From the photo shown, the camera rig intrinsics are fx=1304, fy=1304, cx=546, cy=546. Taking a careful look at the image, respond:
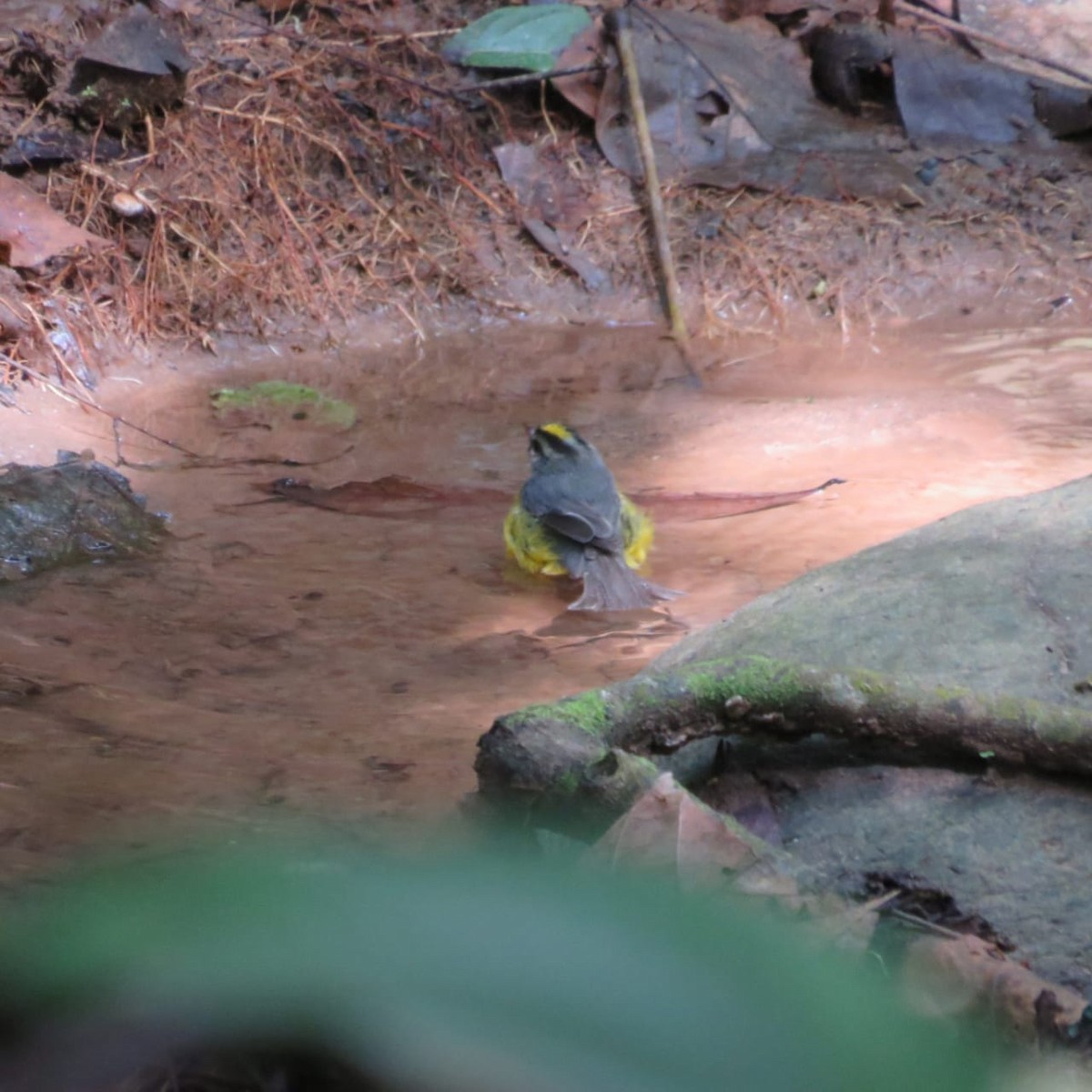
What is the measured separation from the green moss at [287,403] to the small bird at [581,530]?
1446 millimetres

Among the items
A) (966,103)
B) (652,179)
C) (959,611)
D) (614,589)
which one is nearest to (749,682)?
(959,611)

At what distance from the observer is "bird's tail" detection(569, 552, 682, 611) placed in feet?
13.9

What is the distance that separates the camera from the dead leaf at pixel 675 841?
1669mm

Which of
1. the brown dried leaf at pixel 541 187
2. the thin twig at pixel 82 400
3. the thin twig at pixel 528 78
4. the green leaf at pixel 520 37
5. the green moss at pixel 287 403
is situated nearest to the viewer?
the thin twig at pixel 82 400

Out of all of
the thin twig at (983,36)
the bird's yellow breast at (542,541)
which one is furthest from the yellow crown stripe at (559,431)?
the thin twig at (983,36)

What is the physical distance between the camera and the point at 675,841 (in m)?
1.70

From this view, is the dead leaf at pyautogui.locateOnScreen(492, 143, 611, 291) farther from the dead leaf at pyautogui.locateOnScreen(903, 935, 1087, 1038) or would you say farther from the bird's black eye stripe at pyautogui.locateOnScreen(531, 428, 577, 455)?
the dead leaf at pyautogui.locateOnScreen(903, 935, 1087, 1038)

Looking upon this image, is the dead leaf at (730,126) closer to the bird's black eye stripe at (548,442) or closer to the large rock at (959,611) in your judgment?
the bird's black eye stripe at (548,442)

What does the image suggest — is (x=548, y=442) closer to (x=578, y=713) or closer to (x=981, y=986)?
(x=578, y=713)

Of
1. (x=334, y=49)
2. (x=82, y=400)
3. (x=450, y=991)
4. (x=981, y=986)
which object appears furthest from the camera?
(x=334, y=49)

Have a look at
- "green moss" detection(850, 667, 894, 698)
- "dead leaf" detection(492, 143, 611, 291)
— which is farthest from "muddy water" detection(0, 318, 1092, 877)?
"green moss" detection(850, 667, 894, 698)

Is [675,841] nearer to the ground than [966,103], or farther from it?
farther from it

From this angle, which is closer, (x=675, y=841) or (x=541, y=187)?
(x=675, y=841)

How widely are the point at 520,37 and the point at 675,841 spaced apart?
7315 millimetres
